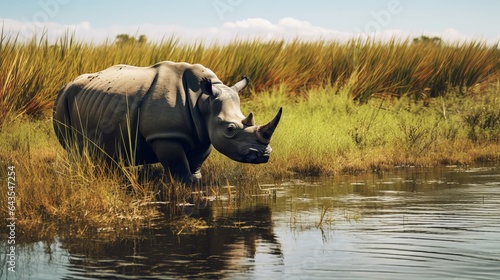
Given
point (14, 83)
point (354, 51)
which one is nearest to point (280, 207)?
point (14, 83)

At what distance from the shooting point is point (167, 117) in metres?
9.55

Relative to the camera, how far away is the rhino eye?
915 centimetres

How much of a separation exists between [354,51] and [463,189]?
9.61m

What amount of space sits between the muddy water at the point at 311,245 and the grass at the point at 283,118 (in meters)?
0.60

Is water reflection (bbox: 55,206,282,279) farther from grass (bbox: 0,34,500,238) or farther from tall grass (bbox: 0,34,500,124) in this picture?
tall grass (bbox: 0,34,500,124)

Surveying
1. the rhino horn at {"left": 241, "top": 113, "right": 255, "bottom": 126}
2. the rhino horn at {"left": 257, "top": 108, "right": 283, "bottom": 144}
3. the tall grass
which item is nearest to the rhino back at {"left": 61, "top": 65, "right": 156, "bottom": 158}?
the rhino horn at {"left": 241, "top": 113, "right": 255, "bottom": 126}

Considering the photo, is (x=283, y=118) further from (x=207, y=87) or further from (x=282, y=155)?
(x=207, y=87)

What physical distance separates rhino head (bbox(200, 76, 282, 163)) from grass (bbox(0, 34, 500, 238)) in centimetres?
60

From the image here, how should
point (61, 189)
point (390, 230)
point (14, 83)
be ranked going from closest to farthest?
point (390, 230), point (61, 189), point (14, 83)

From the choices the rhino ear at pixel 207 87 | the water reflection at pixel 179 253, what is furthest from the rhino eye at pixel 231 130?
the water reflection at pixel 179 253

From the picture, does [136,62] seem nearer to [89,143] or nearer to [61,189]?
→ [89,143]

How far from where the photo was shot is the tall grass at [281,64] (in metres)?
15.2

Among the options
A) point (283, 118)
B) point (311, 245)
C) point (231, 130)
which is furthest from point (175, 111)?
point (283, 118)

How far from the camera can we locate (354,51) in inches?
760
